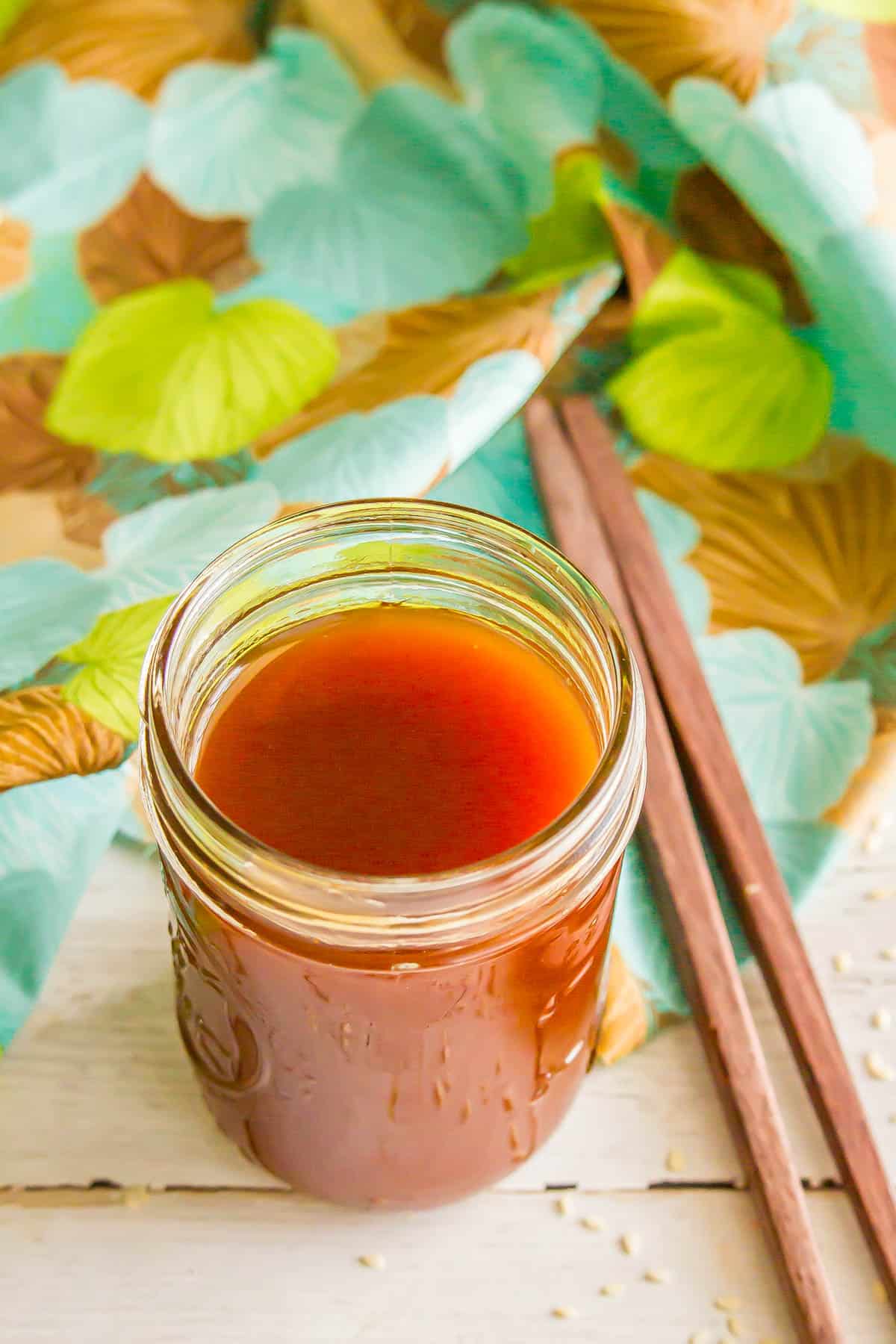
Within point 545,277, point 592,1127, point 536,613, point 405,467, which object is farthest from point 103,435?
point 592,1127

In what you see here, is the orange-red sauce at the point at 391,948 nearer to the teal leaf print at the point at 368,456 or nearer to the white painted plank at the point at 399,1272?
the white painted plank at the point at 399,1272

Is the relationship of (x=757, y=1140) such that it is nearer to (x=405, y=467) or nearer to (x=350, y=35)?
(x=405, y=467)

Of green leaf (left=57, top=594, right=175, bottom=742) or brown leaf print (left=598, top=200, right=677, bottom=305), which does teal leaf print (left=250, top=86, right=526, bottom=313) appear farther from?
green leaf (left=57, top=594, right=175, bottom=742)

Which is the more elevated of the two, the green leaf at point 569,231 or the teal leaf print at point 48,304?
the teal leaf print at point 48,304

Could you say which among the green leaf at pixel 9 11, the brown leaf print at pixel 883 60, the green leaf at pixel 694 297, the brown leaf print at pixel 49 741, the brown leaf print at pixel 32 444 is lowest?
the green leaf at pixel 694 297

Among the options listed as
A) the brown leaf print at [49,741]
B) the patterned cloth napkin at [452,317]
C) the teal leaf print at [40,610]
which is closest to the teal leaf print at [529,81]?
the patterned cloth napkin at [452,317]

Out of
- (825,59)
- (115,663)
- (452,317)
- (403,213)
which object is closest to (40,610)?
(115,663)

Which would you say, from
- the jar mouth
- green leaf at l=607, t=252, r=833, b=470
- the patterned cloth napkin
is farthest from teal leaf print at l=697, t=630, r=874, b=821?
the jar mouth
